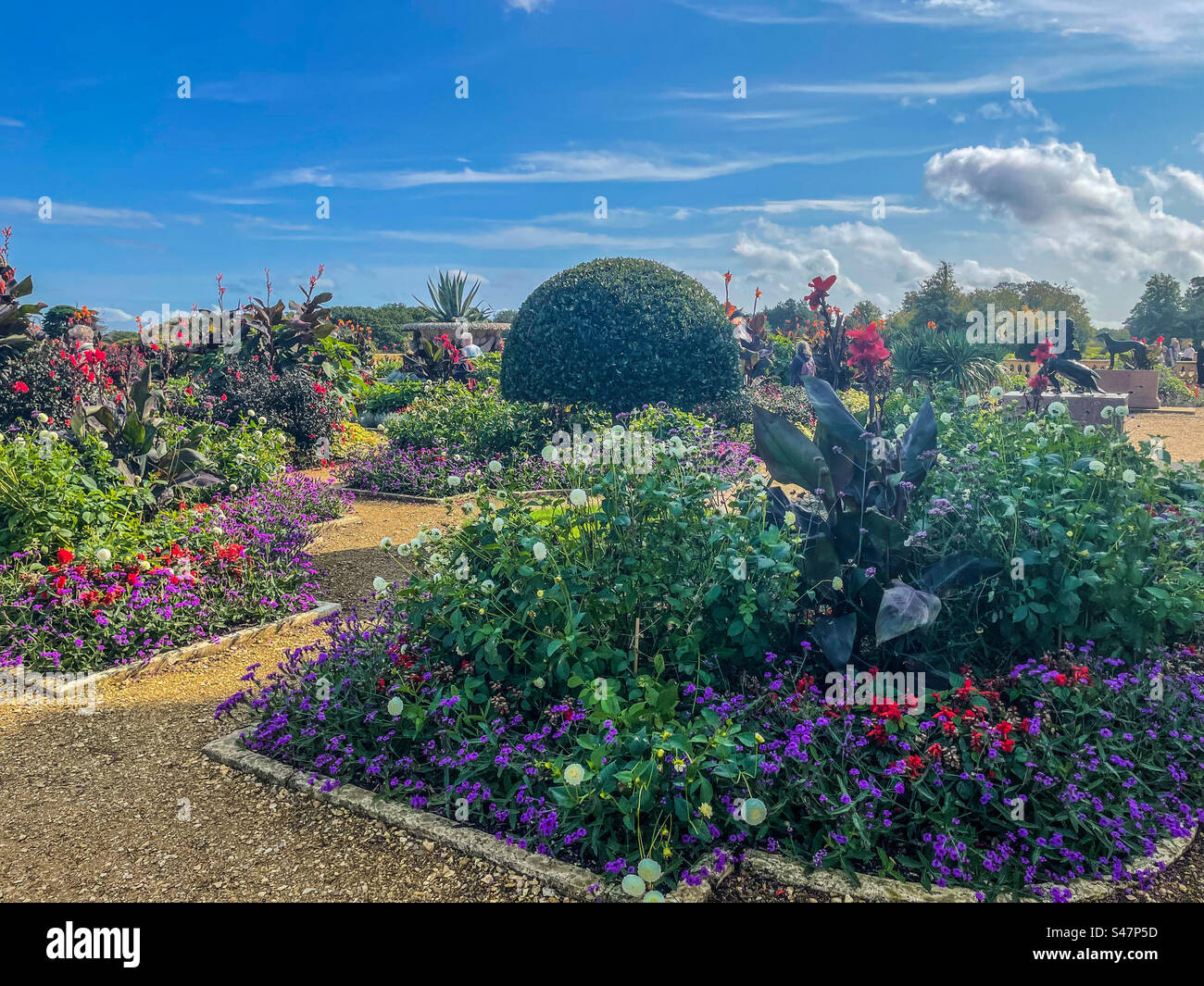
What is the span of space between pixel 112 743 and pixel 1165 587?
14.9 ft

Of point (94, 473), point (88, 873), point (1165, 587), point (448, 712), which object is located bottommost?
point (88, 873)

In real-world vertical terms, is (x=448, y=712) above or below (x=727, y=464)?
below

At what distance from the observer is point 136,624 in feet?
15.1

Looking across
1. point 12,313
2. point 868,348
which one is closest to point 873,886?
point 868,348

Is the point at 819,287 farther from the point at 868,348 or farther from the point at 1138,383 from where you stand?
the point at 1138,383

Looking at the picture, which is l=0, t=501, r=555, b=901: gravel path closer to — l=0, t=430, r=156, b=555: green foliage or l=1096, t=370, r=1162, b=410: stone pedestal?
l=0, t=430, r=156, b=555: green foliage

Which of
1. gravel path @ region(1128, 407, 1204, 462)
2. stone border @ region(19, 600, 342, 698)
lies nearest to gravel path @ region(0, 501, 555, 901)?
stone border @ region(19, 600, 342, 698)

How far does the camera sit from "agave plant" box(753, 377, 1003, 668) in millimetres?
3205

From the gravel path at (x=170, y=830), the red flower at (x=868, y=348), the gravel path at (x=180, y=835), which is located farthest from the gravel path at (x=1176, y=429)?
the gravel path at (x=170, y=830)

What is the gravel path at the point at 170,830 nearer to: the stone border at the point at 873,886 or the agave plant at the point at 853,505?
the stone border at the point at 873,886

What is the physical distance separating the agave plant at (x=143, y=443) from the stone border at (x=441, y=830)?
328 cm

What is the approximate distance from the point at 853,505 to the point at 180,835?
2.85 m
